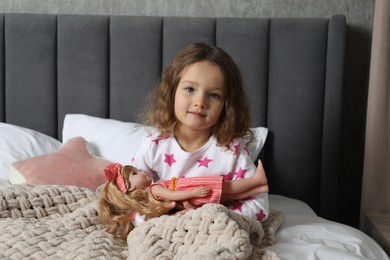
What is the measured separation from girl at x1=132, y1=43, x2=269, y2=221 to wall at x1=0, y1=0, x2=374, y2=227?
32.3 inches

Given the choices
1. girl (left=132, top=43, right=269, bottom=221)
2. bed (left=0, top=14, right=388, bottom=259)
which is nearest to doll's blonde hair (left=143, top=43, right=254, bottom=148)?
girl (left=132, top=43, right=269, bottom=221)

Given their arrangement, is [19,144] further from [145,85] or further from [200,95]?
[200,95]

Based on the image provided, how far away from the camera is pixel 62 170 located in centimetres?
184

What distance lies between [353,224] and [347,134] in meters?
0.40

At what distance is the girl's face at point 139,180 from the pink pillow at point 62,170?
0.34 meters

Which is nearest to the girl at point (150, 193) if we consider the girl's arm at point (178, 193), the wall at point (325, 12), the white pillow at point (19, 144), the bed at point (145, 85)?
the girl's arm at point (178, 193)

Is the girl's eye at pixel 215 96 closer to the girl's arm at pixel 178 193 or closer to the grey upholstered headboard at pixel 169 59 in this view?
the girl's arm at pixel 178 193

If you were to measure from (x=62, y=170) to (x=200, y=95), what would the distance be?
606mm

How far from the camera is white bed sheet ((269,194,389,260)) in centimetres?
133

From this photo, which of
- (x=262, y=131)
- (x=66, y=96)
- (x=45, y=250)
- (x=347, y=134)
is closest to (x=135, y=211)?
(x=45, y=250)

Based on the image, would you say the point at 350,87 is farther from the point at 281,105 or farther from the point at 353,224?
the point at 353,224

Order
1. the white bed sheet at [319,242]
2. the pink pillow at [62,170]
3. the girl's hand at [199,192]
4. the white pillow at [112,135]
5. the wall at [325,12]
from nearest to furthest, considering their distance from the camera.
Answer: the white bed sheet at [319,242]
the girl's hand at [199,192]
the pink pillow at [62,170]
the white pillow at [112,135]
the wall at [325,12]

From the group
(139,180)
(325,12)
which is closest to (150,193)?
(139,180)

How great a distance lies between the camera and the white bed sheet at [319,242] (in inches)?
52.2
